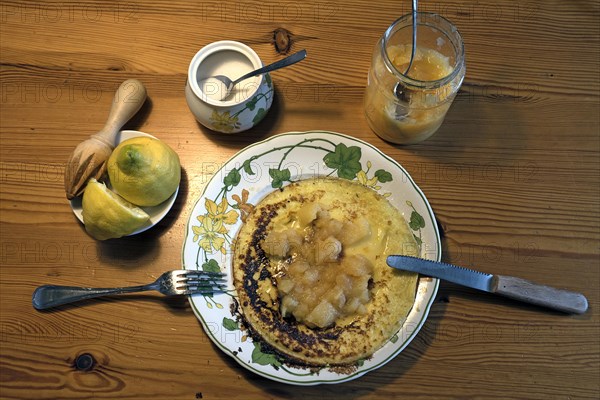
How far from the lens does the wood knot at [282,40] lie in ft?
4.22

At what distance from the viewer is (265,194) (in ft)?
3.84

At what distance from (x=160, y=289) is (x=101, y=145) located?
366 millimetres

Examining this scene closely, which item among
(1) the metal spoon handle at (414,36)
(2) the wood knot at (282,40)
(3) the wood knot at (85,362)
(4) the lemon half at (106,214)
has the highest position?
(2) the wood knot at (282,40)

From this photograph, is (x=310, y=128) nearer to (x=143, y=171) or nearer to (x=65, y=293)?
(x=143, y=171)

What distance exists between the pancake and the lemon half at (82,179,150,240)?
0.79ft

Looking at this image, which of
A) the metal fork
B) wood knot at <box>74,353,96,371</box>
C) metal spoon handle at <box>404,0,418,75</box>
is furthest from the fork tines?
metal spoon handle at <box>404,0,418,75</box>

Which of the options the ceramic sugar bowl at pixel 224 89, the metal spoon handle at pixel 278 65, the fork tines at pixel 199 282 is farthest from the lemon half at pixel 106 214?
the metal spoon handle at pixel 278 65

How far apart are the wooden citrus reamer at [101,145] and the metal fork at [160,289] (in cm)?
22

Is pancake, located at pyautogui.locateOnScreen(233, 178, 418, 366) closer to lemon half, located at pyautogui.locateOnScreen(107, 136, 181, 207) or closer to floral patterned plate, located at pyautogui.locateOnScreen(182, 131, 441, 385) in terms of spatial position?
floral patterned plate, located at pyautogui.locateOnScreen(182, 131, 441, 385)

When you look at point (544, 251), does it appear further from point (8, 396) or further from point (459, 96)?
point (8, 396)

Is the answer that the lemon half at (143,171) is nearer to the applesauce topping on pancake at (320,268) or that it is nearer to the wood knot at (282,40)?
the applesauce topping on pancake at (320,268)

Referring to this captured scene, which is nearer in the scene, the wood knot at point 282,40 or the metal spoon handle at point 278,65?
the metal spoon handle at point 278,65

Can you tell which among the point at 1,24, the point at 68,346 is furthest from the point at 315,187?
the point at 1,24

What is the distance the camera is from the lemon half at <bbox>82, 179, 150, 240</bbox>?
1032 millimetres
